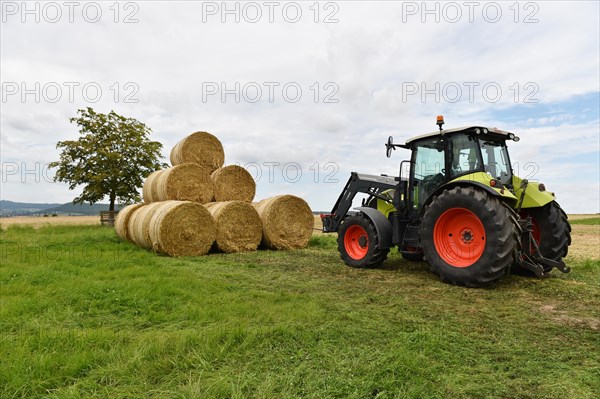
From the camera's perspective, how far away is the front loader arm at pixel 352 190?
25.1 feet

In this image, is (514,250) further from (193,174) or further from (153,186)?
(153,186)

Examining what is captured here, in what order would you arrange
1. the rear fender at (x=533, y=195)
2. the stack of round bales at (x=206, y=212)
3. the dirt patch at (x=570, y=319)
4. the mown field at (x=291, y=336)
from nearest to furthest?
the mown field at (x=291, y=336) → the dirt patch at (x=570, y=319) → the rear fender at (x=533, y=195) → the stack of round bales at (x=206, y=212)

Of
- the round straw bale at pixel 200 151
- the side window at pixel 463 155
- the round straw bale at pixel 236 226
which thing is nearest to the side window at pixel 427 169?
the side window at pixel 463 155

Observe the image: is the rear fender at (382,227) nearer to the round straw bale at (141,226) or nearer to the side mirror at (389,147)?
the side mirror at (389,147)

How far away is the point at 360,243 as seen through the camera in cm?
702

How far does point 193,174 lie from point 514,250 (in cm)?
765

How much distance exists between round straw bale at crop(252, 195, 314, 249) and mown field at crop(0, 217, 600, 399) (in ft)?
12.6

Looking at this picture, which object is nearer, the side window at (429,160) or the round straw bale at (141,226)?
the side window at (429,160)

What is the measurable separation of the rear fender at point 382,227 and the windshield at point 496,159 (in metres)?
1.76

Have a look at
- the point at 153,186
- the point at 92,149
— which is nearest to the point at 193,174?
the point at 153,186

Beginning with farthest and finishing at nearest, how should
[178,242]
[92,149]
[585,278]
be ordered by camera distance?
[92,149], [178,242], [585,278]

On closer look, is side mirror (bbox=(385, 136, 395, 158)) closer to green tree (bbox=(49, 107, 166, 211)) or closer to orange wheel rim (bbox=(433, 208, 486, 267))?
orange wheel rim (bbox=(433, 208, 486, 267))

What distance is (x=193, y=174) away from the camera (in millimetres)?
10297

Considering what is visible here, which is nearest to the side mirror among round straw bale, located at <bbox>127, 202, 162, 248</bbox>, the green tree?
round straw bale, located at <bbox>127, 202, 162, 248</bbox>
